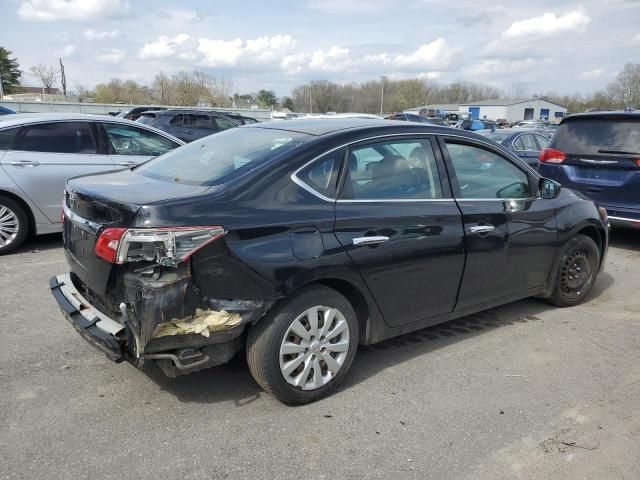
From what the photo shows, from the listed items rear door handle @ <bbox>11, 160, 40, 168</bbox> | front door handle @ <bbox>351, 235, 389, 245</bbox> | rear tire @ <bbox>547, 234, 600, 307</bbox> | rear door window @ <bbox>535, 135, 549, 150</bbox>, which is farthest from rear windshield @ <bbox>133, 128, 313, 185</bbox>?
rear door window @ <bbox>535, 135, 549, 150</bbox>

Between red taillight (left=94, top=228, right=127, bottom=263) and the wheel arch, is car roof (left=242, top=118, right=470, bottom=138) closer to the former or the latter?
red taillight (left=94, top=228, right=127, bottom=263)

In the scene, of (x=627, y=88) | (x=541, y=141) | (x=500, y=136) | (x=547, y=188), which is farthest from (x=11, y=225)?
(x=627, y=88)

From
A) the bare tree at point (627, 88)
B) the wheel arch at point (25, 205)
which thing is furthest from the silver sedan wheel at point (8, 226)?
the bare tree at point (627, 88)

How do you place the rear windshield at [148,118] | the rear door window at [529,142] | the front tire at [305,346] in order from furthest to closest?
the rear windshield at [148,118]
the rear door window at [529,142]
the front tire at [305,346]

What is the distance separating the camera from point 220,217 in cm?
279

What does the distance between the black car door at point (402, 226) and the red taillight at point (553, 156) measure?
439cm

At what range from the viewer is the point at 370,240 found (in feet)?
10.7

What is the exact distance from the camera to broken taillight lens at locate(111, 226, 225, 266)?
2666mm

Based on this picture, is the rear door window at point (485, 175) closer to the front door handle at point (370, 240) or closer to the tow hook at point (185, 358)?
the front door handle at point (370, 240)

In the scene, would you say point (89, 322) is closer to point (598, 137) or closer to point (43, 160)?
Answer: point (43, 160)

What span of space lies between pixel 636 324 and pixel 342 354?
301 cm

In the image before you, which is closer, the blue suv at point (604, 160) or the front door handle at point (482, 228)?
the front door handle at point (482, 228)

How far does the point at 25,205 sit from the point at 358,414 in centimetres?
495

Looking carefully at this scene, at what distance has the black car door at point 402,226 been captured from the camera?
3.27m
